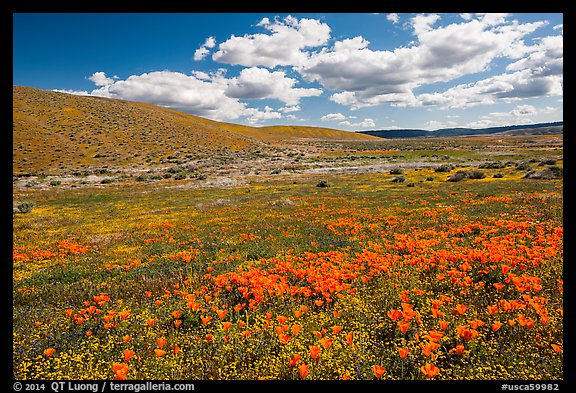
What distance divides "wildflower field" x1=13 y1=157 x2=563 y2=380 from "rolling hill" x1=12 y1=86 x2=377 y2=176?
57.7 metres

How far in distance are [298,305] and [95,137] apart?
86.1 meters

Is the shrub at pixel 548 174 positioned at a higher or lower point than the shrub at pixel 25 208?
higher

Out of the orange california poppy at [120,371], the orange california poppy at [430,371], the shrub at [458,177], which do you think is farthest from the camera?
the shrub at [458,177]

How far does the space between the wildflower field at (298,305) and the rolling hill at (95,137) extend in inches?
2271

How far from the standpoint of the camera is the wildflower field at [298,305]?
12.0 ft

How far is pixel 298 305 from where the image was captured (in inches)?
207

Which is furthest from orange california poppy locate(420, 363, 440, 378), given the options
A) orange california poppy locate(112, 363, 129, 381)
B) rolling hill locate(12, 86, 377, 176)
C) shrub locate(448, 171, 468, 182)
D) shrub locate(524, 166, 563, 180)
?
rolling hill locate(12, 86, 377, 176)

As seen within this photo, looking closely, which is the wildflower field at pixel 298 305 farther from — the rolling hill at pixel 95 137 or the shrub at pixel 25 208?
the rolling hill at pixel 95 137

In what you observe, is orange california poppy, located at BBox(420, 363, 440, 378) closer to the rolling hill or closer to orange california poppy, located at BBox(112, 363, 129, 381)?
orange california poppy, located at BBox(112, 363, 129, 381)

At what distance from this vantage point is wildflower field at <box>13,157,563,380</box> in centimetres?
366

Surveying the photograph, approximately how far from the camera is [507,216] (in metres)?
11.6

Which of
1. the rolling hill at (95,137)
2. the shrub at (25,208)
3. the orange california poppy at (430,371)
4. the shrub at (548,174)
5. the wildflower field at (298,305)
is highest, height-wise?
the rolling hill at (95,137)

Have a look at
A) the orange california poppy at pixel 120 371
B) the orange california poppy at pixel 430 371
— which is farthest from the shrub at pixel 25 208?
the orange california poppy at pixel 430 371
